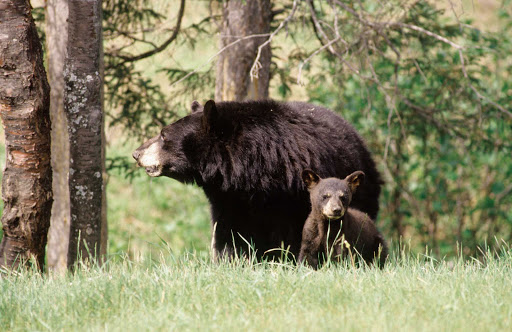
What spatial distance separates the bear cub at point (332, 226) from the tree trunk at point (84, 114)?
1766mm

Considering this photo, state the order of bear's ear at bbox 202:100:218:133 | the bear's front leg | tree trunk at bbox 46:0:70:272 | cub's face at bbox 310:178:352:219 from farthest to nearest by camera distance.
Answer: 1. tree trunk at bbox 46:0:70:272
2. the bear's front leg
3. bear's ear at bbox 202:100:218:133
4. cub's face at bbox 310:178:352:219

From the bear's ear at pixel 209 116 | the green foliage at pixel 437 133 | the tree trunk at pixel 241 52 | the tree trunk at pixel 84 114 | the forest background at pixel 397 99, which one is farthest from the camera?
the green foliage at pixel 437 133

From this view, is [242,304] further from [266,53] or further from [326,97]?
[326,97]

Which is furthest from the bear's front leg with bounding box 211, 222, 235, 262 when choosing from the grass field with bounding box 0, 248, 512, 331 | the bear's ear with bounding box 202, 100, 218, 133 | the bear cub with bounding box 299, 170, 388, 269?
the grass field with bounding box 0, 248, 512, 331

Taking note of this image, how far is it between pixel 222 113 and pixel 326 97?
445 centimetres

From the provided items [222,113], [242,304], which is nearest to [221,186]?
[222,113]

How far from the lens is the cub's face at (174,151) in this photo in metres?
5.94

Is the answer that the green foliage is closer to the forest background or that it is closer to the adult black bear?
the forest background

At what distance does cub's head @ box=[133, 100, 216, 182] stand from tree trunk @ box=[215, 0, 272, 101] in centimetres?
161

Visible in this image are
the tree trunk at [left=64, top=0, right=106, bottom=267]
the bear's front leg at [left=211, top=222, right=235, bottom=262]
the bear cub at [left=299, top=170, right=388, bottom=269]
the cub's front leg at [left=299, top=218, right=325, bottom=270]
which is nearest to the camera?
the bear cub at [left=299, top=170, right=388, bottom=269]

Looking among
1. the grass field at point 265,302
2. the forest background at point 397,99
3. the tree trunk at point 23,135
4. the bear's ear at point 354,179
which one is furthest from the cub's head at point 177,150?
the forest background at point 397,99

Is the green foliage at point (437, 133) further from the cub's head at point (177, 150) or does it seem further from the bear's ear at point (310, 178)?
the bear's ear at point (310, 178)

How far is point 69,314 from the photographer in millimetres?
3588

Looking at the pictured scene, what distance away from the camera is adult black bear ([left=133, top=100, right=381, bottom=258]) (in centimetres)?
586
